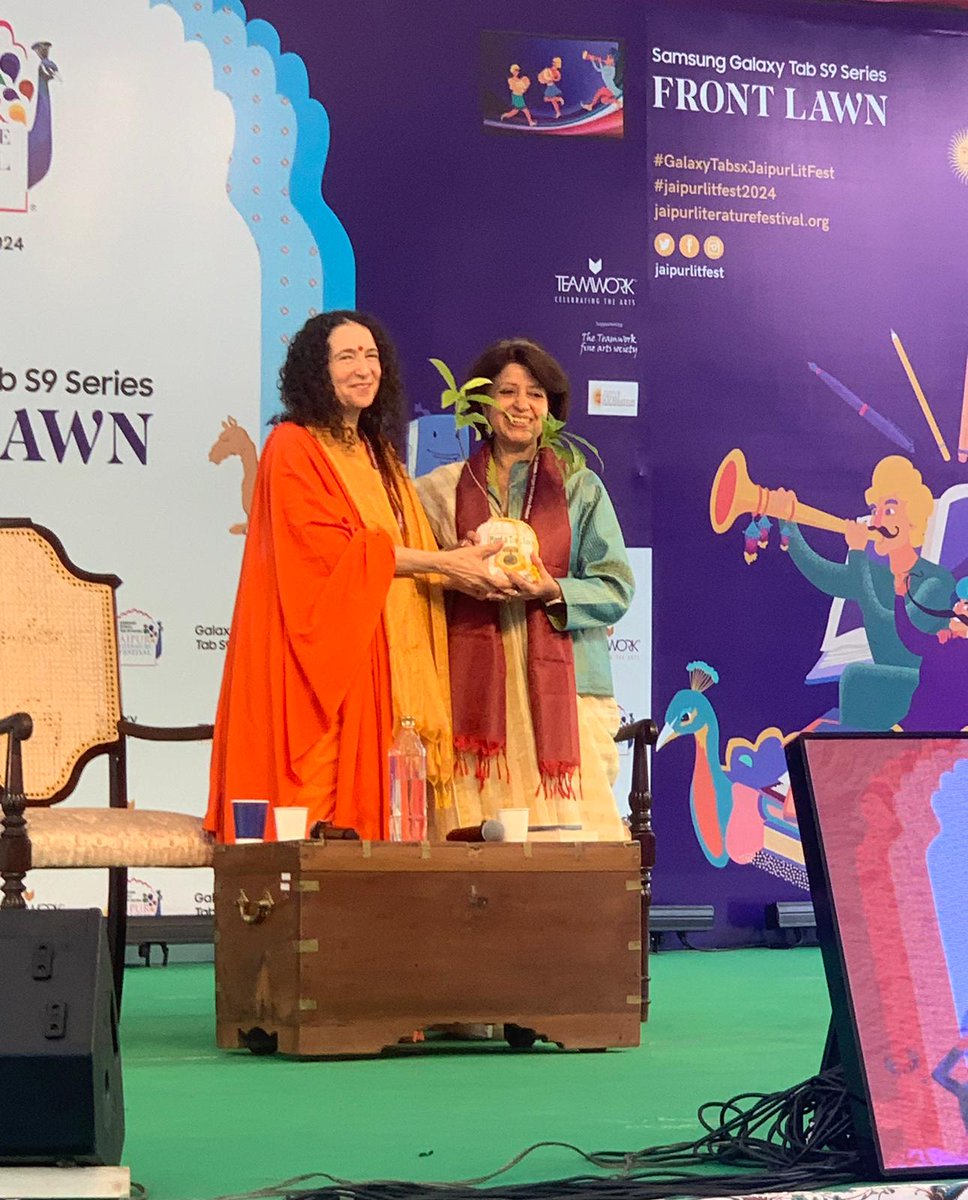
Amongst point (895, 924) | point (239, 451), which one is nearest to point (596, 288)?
point (239, 451)

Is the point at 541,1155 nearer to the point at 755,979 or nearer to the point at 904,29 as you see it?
the point at 755,979

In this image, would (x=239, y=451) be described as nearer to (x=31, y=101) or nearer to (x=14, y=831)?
(x=31, y=101)

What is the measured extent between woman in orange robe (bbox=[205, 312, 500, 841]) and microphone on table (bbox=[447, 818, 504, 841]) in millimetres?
242

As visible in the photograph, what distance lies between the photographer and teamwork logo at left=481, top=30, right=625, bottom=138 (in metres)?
6.29

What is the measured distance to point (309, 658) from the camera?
3885 millimetres

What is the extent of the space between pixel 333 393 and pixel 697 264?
2.69 metres

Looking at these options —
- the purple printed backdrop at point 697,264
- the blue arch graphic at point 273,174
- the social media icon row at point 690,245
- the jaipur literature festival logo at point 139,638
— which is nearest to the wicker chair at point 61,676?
the jaipur literature festival logo at point 139,638

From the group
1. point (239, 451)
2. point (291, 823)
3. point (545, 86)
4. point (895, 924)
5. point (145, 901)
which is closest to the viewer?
point (895, 924)

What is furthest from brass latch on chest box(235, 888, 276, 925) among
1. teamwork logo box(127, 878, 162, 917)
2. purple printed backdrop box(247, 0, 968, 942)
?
purple printed backdrop box(247, 0, 968, 942)

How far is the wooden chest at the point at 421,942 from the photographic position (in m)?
3.38

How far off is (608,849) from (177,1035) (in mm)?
987

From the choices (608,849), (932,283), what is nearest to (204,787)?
(608,849)

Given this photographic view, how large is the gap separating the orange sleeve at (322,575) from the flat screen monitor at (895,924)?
1.77 metres

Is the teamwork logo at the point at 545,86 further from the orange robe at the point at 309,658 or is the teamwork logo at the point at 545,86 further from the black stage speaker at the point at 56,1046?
the black stage speaker at the point at 56,1046
